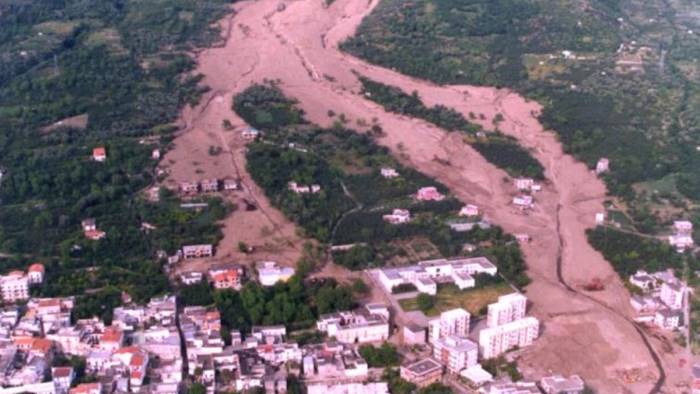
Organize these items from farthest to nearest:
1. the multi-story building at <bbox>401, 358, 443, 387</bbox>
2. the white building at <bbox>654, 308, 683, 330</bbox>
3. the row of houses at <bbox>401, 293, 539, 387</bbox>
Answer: the white building at <bbox>654, 308, 683, 330</bbox>, the row of houses at <bbox>401, 293, 539, 387</bbox>, the multi-story building at <bbox>401, 358, 443, 387</bbox>

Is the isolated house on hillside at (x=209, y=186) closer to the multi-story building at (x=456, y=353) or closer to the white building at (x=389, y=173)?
the white building at (x=389, y=173)

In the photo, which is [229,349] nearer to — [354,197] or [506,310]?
[506,310]

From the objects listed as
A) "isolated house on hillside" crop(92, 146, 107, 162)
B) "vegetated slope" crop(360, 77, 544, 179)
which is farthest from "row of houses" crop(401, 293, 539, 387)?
"isolated house on hillside" crop(92, 146, 107, 162)

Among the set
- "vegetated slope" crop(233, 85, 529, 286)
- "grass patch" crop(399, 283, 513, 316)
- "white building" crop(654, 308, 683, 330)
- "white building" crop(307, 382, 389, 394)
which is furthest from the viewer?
"vegetated slope" crop(233, 85, 529, 286)

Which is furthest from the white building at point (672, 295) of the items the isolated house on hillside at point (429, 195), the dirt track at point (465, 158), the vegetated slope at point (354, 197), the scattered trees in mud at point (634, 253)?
the isolated house on hillside at point (429, 195)

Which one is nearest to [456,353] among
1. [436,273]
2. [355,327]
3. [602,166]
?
[355,327]

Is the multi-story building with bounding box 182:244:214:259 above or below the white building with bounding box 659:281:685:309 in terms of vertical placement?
below

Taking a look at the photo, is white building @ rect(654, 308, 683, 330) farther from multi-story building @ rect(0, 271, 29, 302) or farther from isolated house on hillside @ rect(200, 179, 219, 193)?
multi-story building @ rect(0, 271, 29, 302)

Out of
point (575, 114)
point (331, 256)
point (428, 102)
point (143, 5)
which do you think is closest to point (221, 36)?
point (143, 5)

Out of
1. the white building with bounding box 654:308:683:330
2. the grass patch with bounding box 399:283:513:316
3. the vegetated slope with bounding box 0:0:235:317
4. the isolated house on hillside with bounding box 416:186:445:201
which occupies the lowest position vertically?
the vegetated slope with bounding box 0:0:235:317
